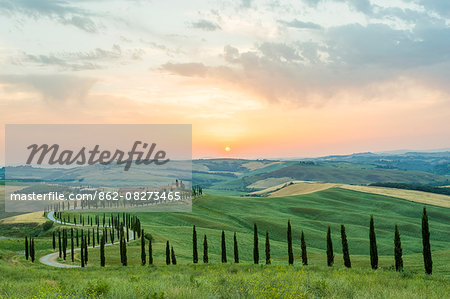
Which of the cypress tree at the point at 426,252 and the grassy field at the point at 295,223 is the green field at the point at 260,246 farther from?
the cypress tree at the point at 426,252

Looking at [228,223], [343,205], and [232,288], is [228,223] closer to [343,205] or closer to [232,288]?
[343,205]

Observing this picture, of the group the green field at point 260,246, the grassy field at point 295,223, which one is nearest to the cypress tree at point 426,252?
the green field at point 260,246

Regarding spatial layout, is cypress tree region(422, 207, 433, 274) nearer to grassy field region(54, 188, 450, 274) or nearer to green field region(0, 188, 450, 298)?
green field region(0, 188, 450, 298)

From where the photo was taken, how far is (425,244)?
42.5 metres

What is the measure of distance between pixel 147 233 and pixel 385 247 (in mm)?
69749

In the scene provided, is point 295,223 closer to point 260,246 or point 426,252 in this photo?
point 260,246

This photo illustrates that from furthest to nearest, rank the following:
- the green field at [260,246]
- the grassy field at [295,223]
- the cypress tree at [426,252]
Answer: the grassy field at [295,223]
the cypress tree at [426,252]
the green field at [260,246]

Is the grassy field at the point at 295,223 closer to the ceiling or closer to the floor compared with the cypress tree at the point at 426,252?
closer to the floor

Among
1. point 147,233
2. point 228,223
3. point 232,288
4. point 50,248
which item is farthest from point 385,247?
point 232,288

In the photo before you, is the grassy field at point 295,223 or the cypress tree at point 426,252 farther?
the grassy field at point 295,223

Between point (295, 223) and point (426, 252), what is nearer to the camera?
point (426, 252)

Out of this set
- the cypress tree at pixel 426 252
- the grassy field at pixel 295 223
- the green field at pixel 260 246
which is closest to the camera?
the green field at pixel 260 246

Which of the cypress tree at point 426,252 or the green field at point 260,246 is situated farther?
the cypress tree at point 426,252

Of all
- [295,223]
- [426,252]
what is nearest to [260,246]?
[295,223]
